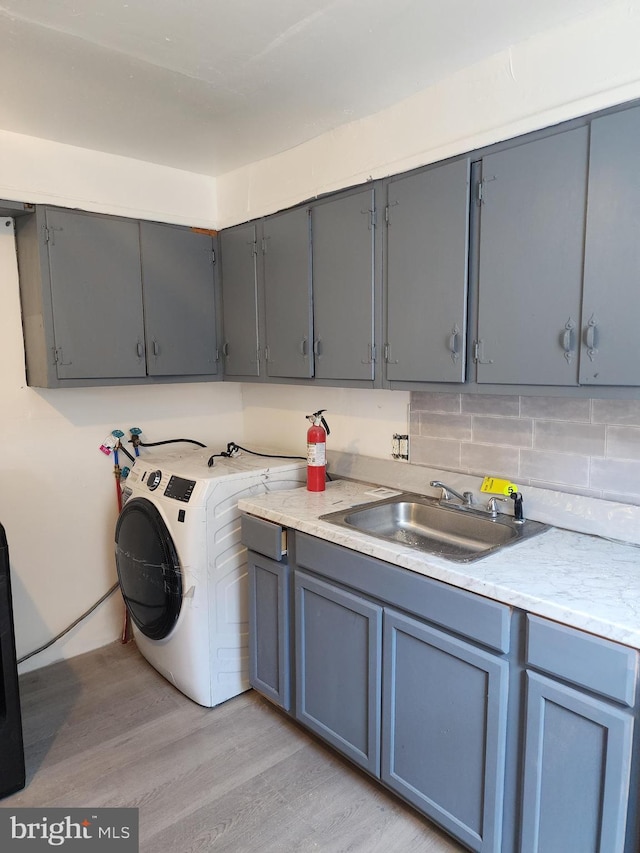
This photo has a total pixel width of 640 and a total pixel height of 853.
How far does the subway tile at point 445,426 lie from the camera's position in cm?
229

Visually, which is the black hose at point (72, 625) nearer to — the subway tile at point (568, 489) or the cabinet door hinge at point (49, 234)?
the cabinet door hinge at point (49, 234)

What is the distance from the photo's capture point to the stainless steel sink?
206 centimetres

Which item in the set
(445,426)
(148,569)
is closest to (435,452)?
(445,426)

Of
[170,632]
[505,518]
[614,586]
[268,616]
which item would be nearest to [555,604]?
[614,586]

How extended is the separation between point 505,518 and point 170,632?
→ 1565 mm

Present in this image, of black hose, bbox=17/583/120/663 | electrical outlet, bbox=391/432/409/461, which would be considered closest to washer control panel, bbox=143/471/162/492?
black hose, bbox=17/583/120/663

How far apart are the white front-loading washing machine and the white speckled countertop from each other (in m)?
0.41

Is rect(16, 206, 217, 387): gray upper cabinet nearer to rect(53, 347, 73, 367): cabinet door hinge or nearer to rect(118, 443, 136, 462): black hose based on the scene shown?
rect(53, 347, 73, 367): cabinet door hinge

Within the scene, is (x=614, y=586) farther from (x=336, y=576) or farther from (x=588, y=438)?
(x=336, y=576)

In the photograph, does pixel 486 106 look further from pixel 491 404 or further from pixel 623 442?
pixel 623 442

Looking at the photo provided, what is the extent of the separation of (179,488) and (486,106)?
1.87 metres

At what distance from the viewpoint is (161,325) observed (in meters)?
2.79

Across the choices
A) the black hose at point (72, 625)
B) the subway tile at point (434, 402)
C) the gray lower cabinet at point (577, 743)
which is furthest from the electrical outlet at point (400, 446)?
the black hose at point (72, 625)

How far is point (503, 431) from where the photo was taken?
2168mm
